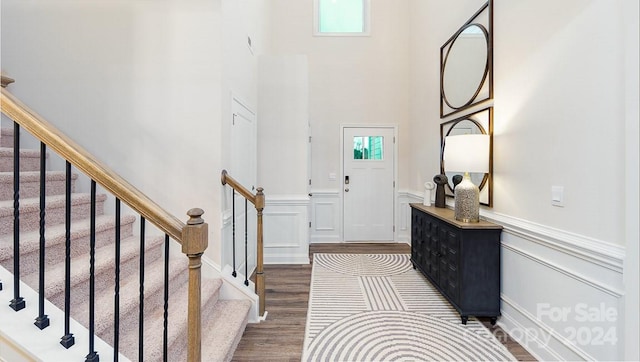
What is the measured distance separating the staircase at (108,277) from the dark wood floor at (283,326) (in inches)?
4.7

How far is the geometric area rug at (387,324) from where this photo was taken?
1946 mm

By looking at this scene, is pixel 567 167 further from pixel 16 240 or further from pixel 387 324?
pixel 16 240

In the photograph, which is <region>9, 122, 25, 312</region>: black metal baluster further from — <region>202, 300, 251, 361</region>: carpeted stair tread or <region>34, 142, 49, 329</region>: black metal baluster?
<region>202, 300, 251, 361</region>: carpeted stair tread

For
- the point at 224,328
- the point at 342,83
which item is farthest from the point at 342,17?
the point at 224,328

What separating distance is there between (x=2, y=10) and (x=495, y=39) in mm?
4002

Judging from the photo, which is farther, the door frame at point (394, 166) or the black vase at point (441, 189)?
the door frame at point (394, 166)

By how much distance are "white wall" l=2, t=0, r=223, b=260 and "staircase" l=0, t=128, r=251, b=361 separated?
13.3 inches

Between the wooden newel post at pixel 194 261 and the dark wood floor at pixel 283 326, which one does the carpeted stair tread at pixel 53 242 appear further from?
the dark wood floor at pixel 283 326

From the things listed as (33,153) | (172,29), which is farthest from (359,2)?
(33,153)

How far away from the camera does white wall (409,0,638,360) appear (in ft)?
4.64

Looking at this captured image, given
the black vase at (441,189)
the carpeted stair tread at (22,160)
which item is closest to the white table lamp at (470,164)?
the black vase at (441,189)

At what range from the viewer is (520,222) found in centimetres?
210

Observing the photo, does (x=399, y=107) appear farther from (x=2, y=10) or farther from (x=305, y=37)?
(x=2, y=10)

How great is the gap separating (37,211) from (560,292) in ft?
10.4
